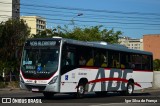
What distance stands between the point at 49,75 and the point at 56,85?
0.63 m

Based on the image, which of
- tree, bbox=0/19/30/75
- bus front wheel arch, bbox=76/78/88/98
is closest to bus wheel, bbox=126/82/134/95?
bus front wheel arch, bbox=76/78/88/98

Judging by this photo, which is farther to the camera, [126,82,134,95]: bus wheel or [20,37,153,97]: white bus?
[126,82,134,95]: bus wheel

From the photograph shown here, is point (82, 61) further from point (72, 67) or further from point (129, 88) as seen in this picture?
point (129, 88)

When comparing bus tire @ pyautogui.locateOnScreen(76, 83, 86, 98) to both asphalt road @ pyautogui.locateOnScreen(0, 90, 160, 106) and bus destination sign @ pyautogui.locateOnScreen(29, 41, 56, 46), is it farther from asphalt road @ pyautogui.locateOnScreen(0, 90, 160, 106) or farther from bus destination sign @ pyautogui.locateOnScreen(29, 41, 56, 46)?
bus destination sign @ pyautogui.locateOnScreen(29, 41, 56, 46)

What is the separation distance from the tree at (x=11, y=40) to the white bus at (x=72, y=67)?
19.9m

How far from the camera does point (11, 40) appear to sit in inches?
1889

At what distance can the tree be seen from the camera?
4628cm

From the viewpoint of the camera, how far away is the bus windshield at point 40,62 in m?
21.9

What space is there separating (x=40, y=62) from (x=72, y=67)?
74.4 inches

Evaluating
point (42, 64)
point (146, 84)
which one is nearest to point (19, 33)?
point (146, 84)

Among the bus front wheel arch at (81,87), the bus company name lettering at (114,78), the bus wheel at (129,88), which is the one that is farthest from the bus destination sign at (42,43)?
the bus wheel at (129,88)

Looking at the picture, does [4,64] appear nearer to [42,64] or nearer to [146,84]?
[146,84]

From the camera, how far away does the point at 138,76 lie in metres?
30.6

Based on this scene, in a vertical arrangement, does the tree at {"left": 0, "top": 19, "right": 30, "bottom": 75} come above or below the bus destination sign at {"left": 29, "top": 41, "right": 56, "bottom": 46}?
above
